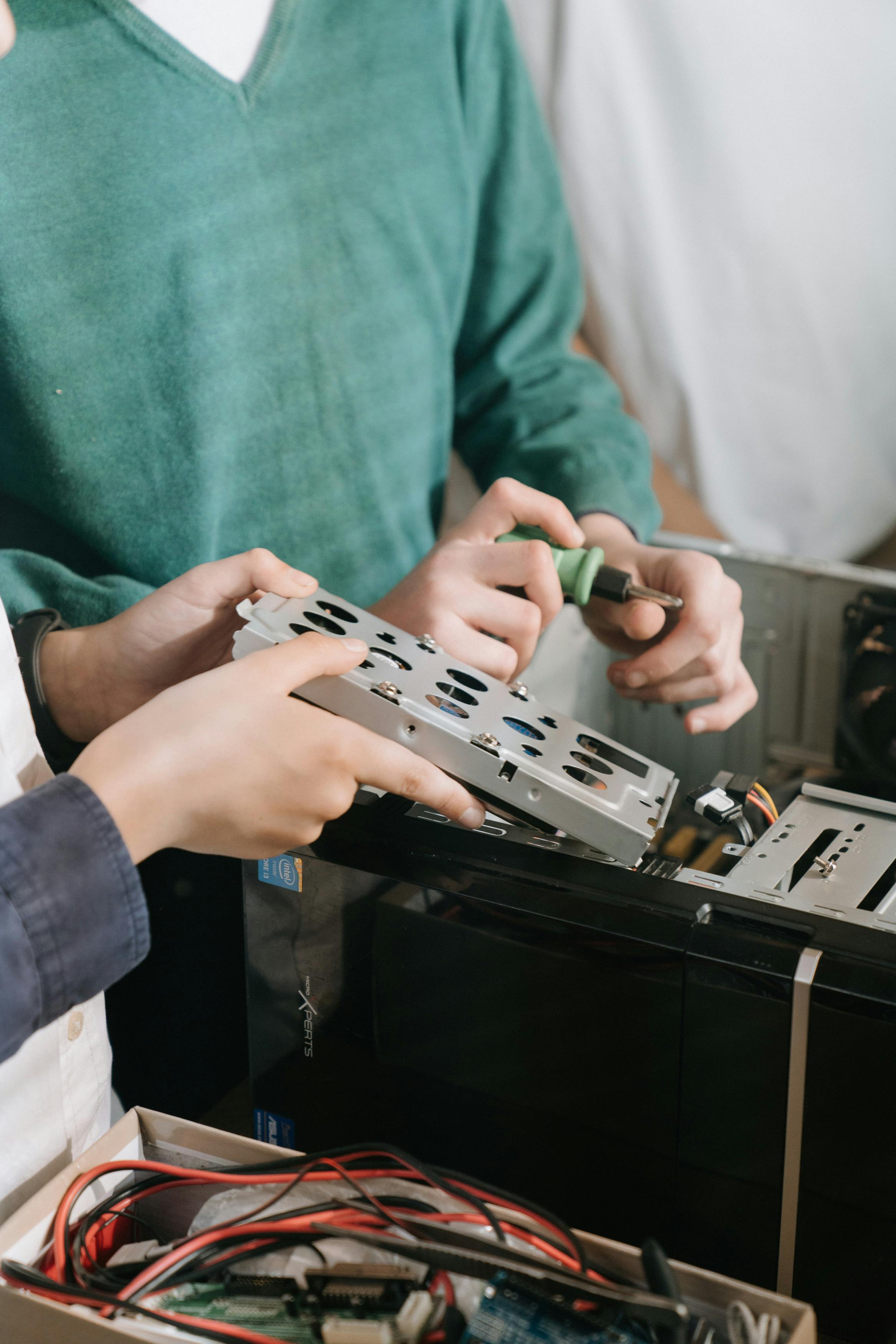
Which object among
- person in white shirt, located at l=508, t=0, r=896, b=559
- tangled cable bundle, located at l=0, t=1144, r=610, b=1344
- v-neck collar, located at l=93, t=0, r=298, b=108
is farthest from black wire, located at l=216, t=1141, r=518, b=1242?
person in white shirt, located at l=508, t=0, r=896, b=559

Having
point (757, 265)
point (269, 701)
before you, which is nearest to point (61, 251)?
point (269, 701)

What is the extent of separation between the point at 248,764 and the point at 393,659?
12cm

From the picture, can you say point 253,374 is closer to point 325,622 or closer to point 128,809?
point 325,622

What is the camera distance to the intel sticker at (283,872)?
627 millimetres

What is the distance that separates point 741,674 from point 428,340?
1.47ft

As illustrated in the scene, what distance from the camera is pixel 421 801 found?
592 mm

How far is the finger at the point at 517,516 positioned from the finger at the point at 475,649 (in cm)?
10

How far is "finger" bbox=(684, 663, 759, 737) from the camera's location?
2.87 feet

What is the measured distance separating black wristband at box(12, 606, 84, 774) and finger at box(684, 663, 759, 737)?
0.48m

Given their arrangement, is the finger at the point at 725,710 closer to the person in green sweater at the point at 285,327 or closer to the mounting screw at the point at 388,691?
the person in green sweater at the point at 285,327

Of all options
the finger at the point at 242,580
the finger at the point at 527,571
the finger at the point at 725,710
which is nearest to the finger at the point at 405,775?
the finger at the point at 242,580

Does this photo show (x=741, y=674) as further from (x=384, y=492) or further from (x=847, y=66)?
(x=847, y=66)

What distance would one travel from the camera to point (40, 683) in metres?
0.77

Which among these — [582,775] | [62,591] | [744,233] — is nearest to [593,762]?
[582,775]
